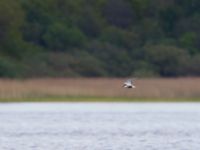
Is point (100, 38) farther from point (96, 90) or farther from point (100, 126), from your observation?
point (100, 126)

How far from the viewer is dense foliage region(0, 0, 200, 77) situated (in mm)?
A: 62406

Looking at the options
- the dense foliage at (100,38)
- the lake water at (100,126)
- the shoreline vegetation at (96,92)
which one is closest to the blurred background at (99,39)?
the dense foliage at (100,38)

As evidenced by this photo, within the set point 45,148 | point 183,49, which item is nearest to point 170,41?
point 183,49

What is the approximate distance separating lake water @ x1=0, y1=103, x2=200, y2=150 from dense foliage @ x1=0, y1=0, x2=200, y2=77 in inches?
457

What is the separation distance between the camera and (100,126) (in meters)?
37.0

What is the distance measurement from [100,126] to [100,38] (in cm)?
3311

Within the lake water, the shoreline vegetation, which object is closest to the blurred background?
the shoreline vegetation

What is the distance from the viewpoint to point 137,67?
63.7 m

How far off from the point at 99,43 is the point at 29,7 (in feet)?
14.8

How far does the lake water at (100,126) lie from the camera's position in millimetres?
30859

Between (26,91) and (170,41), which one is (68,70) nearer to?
(170,41)

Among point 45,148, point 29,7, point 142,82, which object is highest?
point 29,7

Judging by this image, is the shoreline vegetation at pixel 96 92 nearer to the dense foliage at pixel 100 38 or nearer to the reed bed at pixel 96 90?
the reed bed at pixel 96 90

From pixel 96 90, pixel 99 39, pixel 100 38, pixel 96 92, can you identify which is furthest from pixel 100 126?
pixel 100 38
